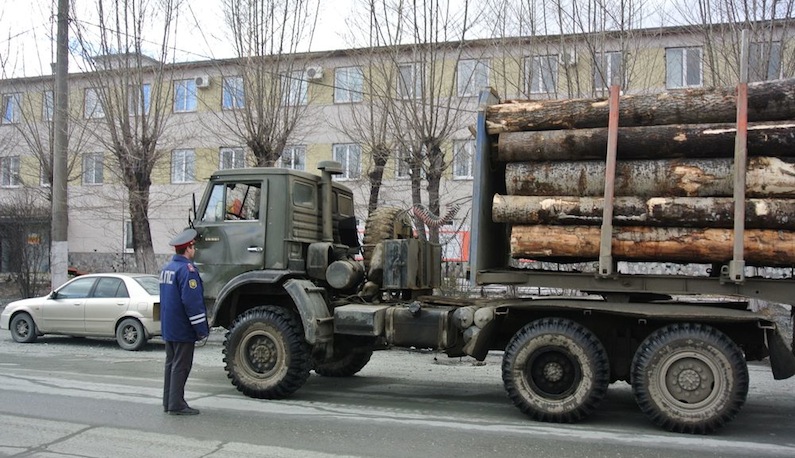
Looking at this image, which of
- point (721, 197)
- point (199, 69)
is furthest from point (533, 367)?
point (199, 69)

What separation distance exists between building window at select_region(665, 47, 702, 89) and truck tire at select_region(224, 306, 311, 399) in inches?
506

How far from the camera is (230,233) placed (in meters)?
8.13

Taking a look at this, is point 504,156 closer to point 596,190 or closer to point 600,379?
point 596,190

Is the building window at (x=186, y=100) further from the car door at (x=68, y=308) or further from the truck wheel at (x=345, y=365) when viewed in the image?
the truck wheel at (x=345, y=365)

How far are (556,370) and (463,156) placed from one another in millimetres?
11883

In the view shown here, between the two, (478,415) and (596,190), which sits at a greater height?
(596,190)

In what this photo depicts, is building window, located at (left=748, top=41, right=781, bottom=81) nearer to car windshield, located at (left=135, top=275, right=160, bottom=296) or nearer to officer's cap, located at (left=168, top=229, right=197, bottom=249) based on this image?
officer's cap, located at (left=168, top=229, right=197, bottom=249)

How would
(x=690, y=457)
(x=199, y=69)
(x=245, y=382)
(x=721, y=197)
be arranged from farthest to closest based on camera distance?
(x=199, y=69), (x=245, y=382), (x=721, y=197), (x=690, y=457)

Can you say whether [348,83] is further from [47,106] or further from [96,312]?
[96,312]

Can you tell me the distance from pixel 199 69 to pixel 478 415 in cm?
1881

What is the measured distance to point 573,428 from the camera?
6.31 metres

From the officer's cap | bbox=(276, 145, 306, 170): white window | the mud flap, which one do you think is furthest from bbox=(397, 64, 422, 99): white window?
the mud flap

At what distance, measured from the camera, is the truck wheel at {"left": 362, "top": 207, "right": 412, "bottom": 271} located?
8.23 m

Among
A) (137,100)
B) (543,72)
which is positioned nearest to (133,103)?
(137,100)
